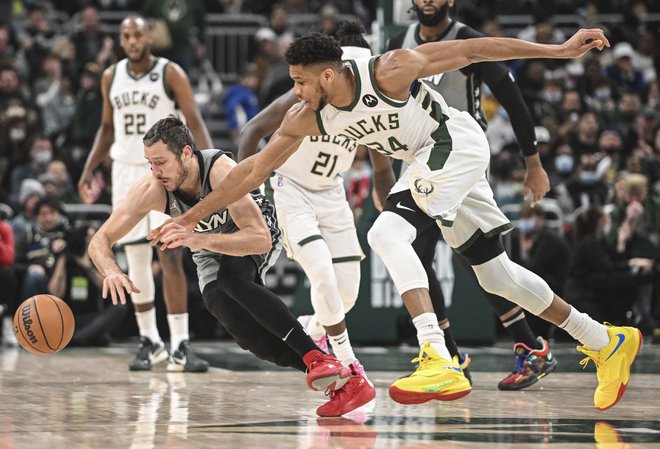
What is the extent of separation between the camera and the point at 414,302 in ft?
18.8

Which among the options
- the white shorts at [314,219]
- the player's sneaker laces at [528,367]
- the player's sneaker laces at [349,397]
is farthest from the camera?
the white shorts at [314,219]

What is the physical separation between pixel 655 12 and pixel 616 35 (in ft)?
4.47

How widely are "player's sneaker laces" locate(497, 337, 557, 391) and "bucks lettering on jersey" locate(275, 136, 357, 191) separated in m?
1.56

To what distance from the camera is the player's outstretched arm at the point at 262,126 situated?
6777 millimetres

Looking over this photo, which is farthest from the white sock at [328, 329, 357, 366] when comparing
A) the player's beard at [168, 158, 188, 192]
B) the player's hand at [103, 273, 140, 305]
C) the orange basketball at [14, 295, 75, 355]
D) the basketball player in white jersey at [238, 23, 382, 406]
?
the player's hand at [103, 273, 140, 305]

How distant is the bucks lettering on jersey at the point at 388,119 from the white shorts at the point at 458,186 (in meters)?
0.06

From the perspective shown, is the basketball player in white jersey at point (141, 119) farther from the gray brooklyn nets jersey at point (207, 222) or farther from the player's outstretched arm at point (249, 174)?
the player's outstretched arm at point (249, 174)

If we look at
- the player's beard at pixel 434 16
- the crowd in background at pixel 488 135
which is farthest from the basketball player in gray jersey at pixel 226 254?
the crowd in background at pixel 488 135

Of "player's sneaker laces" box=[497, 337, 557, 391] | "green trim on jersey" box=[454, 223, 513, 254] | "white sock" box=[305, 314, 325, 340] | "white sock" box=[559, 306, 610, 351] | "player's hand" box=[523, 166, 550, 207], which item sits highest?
"player's hand" box=[523, 166, 550, 207]

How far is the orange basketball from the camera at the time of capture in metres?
6.38

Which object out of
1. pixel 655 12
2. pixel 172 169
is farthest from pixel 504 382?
pixel 655 12

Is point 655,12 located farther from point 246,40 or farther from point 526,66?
point 246,40

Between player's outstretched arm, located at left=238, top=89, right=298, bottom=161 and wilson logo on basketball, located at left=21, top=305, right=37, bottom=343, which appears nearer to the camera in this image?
wilson logo on basketball, located at left=21, top=305, right=37, bottom=343

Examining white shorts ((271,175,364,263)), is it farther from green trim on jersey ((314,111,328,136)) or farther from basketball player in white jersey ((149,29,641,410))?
green trim on jersey ((314,111,328,136))
